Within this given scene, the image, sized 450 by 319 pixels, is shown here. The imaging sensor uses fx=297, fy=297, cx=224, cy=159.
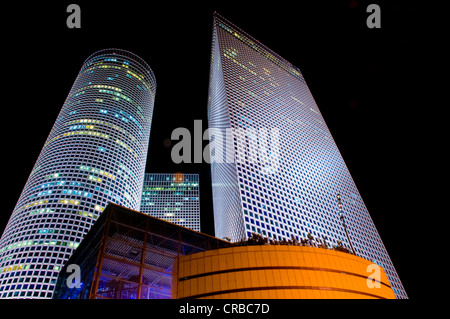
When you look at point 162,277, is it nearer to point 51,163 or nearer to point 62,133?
point 51,163

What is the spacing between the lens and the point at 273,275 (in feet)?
104

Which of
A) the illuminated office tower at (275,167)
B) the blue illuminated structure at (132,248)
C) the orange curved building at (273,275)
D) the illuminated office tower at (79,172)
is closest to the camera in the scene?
the orange curved building at (273,275)

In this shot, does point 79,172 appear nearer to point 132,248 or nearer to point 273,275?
point 132,248

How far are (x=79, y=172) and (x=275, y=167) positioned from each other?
265 feet

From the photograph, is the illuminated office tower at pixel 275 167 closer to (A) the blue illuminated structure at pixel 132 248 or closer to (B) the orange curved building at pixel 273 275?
(A) the blue illuminated structure at pixel 132 248

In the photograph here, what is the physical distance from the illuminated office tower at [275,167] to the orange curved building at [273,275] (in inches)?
2283

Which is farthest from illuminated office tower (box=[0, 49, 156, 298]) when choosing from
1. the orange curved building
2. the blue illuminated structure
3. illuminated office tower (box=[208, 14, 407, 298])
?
the orange curved building

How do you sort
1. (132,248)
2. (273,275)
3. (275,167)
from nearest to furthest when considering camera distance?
(273,275) → (132,248) → (275,167)

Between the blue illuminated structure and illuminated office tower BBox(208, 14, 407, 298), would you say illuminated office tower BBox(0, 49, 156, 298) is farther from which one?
the blue illuminated structure

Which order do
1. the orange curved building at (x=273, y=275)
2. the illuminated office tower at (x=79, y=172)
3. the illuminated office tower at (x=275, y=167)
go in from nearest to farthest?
the orange curved building at (x=273, y=275) < the illuminated office tower at (x=79, y=172) < the illuminated office tower at (x=275, y=167)

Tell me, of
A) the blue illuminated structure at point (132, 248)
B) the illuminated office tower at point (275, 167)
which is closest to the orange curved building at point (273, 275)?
the blue illuminated structure at point (132, 248)

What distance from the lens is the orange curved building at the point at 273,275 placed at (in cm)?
3093

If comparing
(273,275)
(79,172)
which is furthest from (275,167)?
(273,275)
